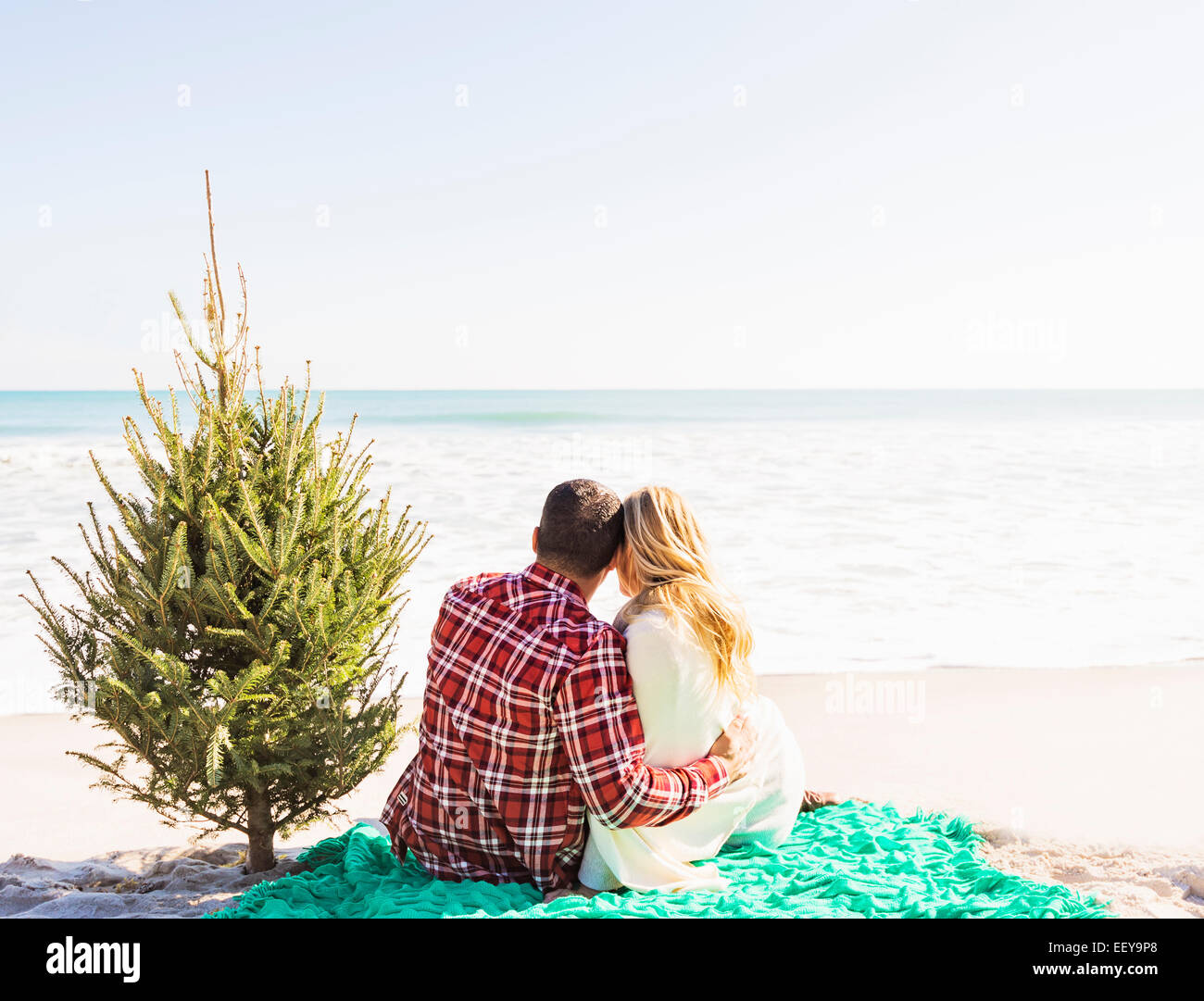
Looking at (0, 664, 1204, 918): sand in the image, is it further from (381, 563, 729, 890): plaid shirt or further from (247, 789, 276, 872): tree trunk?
(381, 563, 729, 890): plaid shirt

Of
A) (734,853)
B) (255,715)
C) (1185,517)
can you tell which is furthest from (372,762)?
(1185,517)

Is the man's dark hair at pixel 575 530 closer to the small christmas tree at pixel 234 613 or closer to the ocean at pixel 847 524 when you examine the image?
the ocean at pixel 847 524

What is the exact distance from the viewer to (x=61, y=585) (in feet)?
32.7

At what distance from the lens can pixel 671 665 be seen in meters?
2.92

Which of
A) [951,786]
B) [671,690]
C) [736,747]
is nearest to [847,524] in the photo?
[951,786]

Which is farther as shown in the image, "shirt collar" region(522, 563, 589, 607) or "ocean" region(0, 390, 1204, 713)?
"ocean" region(0, 390, 1204, 713)

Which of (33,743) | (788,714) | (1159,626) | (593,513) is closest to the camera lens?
(593,513)

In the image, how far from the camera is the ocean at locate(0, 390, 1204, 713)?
8281 mm

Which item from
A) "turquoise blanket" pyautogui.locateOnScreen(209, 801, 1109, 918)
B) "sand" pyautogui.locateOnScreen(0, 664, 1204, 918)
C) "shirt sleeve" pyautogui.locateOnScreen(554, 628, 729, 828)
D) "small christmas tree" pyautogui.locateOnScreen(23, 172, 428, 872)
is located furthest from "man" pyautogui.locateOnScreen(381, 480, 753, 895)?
"sand" pyautogui.locateOnScreen(0, 664, 1204, 918)

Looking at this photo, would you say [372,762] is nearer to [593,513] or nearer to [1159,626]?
[593,513]

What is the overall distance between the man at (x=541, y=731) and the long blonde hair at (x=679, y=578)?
10cm

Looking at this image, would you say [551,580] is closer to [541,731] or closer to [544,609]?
[544,609]
